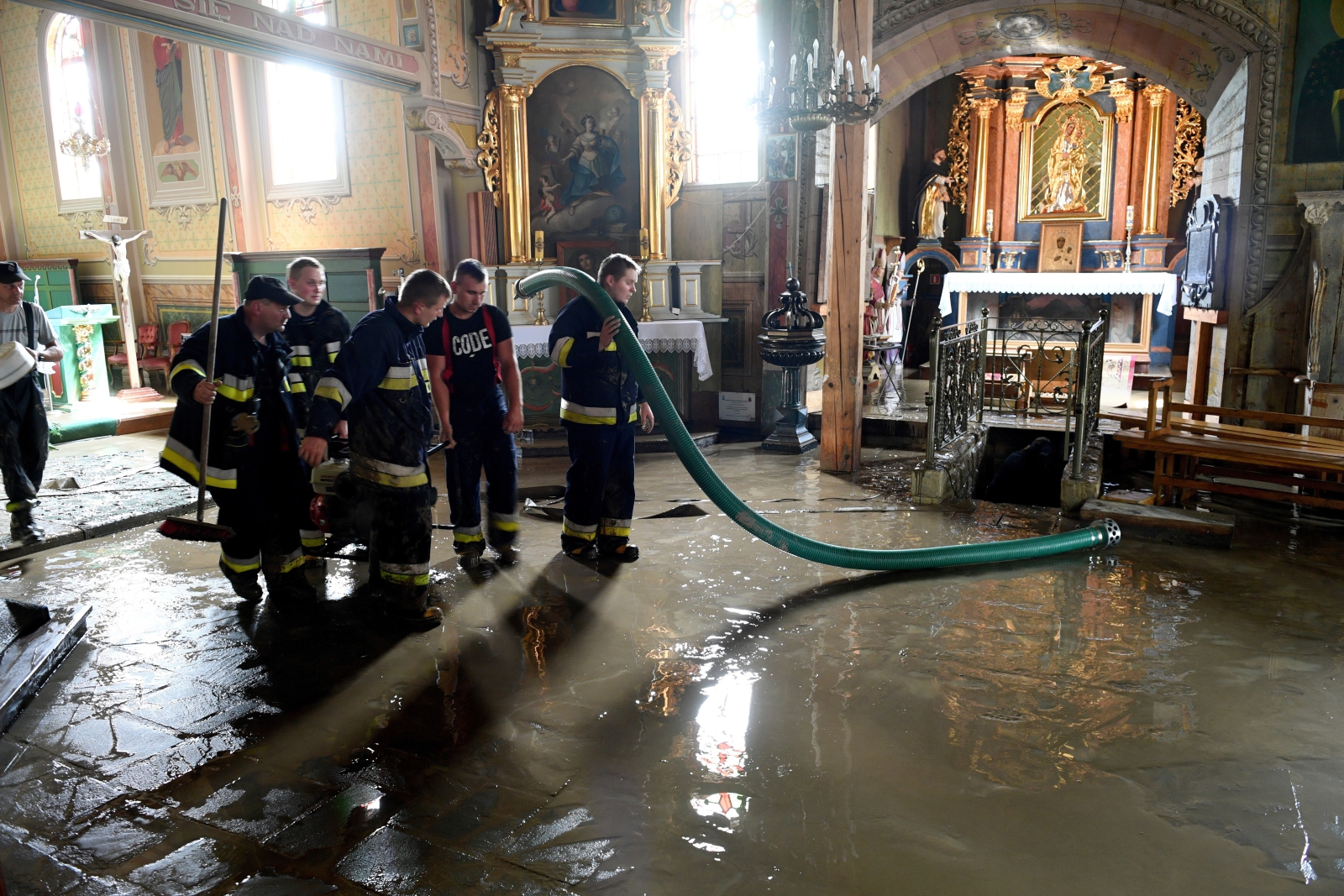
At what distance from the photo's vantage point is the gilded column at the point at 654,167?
9516 millimetres

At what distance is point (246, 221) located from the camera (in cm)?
1205

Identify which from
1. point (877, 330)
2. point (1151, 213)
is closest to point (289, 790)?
point (877, 330)

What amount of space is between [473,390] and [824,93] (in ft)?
10.3

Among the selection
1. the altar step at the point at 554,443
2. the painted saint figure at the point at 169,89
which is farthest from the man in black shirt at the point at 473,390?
the painted saint figure at the point at 169,89

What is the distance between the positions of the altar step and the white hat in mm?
3809

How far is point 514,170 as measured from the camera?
31.9ft

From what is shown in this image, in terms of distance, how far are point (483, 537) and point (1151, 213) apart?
12.5 metres

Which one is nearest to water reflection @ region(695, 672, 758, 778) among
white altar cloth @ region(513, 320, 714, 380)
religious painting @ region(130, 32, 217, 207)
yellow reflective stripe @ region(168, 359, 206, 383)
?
yellow reflective stripe @ region(168, 359, 206, 383)

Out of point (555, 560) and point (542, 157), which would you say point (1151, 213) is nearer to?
point (542, 157)

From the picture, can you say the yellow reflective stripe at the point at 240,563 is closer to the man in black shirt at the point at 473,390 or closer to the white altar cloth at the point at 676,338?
the man in black shirt at the point at 473,390

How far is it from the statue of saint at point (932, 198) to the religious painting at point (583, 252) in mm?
6469

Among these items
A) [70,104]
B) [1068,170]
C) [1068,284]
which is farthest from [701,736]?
[70,104]

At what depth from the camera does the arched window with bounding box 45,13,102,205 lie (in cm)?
1339

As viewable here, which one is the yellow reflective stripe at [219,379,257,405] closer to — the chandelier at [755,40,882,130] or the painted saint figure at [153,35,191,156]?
the chandelier at [755,40,882,130]
